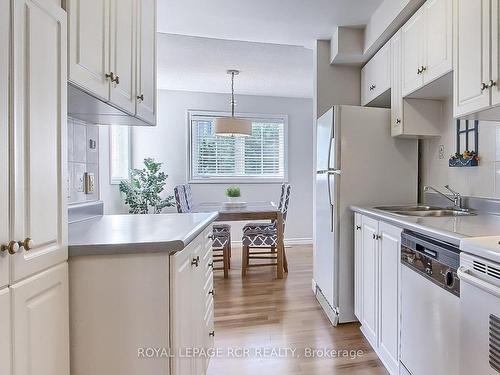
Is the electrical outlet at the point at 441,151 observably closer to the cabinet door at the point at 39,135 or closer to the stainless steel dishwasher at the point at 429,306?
the stainless steel dishwasher at the point at 429,306

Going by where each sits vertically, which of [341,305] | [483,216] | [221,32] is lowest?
[341,305]

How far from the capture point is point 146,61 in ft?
5.71

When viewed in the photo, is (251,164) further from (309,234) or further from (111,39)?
(111,39)

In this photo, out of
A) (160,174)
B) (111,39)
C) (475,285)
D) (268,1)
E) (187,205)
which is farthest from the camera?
(160,174)

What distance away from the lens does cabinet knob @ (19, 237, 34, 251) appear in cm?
75

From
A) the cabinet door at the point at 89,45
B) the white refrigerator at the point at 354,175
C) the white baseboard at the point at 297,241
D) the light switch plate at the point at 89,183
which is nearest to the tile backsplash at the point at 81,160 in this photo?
the light switch plate at the point at 89,183

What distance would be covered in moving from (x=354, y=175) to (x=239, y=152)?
9.86ft

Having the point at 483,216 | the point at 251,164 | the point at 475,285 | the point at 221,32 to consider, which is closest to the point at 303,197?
the point at 251,164

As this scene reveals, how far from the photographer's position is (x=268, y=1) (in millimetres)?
2373

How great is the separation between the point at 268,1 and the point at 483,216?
2.07 m

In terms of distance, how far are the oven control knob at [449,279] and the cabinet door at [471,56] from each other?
0.80 metres

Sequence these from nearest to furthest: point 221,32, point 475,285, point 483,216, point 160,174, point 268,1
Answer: point 475,285
point 483,216
point 268,1
point 221,32
point 160,174

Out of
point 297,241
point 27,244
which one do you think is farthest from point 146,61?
point 297,241

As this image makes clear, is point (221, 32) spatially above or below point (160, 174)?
above
